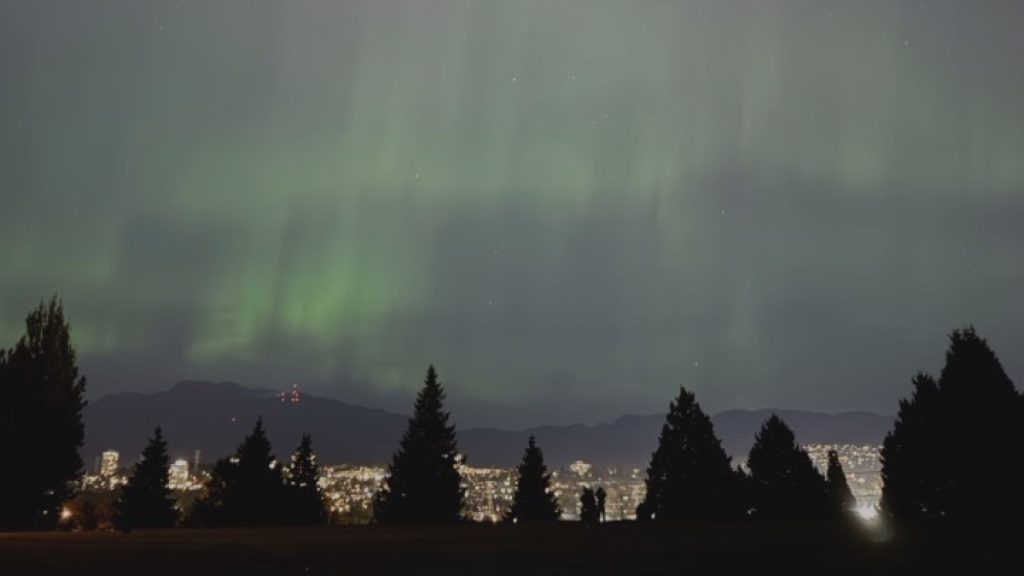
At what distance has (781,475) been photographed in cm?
4875

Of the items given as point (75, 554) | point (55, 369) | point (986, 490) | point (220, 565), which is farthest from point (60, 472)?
point (986, 490)

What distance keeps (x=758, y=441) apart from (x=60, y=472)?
47988 millimetres

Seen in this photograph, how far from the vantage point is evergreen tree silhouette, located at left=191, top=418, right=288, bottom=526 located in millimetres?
49062

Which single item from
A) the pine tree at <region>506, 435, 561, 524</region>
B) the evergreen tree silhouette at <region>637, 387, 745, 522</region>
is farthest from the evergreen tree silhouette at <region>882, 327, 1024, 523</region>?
the pine tree at <region>506, 435, 561, 524</region>

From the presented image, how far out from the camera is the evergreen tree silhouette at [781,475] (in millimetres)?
47438

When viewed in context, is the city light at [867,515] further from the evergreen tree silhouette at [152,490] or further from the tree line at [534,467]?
the evergreen tree silhouette at [152,490]

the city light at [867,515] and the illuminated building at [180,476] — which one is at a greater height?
the city light at [867,515]

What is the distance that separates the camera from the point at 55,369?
Answer: 147 feet

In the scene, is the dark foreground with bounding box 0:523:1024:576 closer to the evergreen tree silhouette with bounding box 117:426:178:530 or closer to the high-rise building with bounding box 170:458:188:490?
the evergreen tree silhouette with bounding box 117:426:178:530

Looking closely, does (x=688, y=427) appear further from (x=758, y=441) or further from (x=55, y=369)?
(x=55, y=369)

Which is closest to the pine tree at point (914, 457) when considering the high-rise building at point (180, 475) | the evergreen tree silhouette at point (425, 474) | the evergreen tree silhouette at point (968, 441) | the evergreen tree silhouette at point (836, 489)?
the evergreen tree silhouette at point (968, 441)

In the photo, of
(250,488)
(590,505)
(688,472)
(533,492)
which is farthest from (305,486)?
(590,505)

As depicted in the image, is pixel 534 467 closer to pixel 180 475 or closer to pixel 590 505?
pixel 590 505

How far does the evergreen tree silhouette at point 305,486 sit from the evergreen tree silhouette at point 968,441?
135ft
